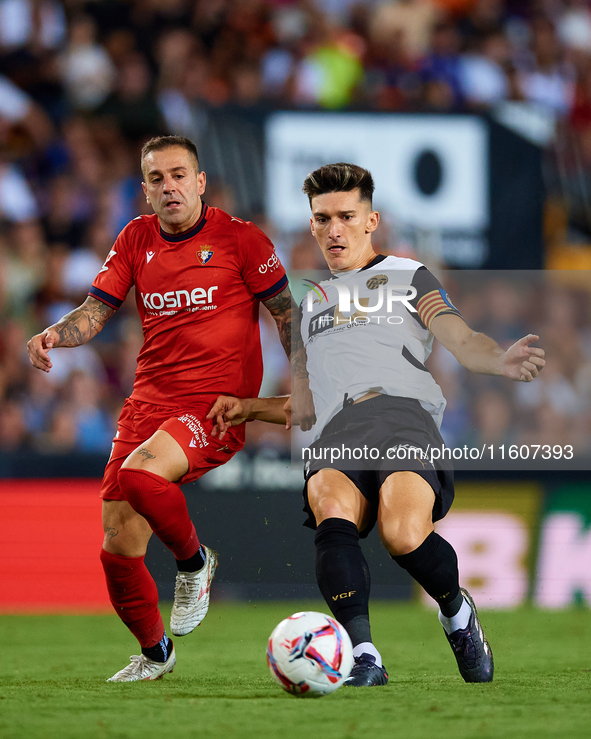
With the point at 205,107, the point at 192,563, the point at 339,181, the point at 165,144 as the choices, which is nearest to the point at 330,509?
Result: the point at 192,563

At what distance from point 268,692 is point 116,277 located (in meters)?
2.08

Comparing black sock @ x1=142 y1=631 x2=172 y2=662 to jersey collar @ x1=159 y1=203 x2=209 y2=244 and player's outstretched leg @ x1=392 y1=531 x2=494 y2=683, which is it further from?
jersey collar @ x1=159 y1=203 x2=209 y2=244

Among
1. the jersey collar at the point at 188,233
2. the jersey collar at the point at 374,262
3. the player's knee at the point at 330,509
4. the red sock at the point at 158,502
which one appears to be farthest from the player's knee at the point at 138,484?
the jersey collar at the point at 374,262

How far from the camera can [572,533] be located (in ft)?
26.6

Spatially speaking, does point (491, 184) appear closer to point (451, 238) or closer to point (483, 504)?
point (451, 238)

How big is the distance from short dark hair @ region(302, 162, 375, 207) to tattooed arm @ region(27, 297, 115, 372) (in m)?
Answer: 1.16

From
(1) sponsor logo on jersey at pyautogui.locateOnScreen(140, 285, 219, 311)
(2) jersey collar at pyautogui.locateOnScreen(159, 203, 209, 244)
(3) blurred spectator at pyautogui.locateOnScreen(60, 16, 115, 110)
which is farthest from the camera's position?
(3) blurred spectator at pyautogui.locateOnScreen(60, 16, 115, 110)

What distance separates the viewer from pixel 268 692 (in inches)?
162

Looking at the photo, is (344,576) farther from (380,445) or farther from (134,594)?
(134,594)

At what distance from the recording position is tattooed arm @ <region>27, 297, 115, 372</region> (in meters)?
4.68

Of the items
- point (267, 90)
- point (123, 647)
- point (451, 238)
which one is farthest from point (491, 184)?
point (123, 647)

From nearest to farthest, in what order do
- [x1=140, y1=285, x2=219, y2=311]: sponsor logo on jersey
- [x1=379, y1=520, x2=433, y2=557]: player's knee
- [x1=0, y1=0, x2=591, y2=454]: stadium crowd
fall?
1. [x1=379, y1=520, x2=433, y2=557]: player's knee
2. [x1=140, y1=285, x2=219, y2=311]: sponsor logo on jersey
3. [x1=0, y1=0, x2=591, y2=454]: stadium crowd

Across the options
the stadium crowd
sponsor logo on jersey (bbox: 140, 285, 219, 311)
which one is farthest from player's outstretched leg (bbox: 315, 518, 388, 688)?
the stadium crowd

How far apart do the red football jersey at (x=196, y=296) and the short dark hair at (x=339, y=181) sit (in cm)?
42
